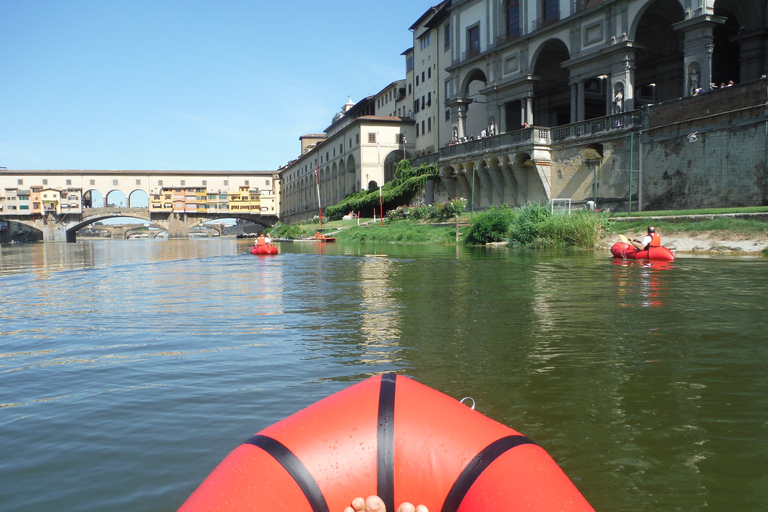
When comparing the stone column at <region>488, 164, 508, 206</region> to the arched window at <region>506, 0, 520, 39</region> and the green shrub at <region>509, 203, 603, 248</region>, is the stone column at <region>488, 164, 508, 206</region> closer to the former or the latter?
the arched window at <region>506, 0, 520, 39</region>

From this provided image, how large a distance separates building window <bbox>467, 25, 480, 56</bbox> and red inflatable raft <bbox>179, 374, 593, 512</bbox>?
4407 cm

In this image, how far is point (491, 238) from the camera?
29641 mm

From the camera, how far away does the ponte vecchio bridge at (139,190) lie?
321ft

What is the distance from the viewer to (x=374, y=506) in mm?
2742

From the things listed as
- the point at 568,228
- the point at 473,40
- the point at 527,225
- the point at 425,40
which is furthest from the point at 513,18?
the point at 568,228

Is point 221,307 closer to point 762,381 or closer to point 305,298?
point 305,298

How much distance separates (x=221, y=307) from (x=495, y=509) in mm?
9034

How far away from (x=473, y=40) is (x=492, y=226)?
2085 cm

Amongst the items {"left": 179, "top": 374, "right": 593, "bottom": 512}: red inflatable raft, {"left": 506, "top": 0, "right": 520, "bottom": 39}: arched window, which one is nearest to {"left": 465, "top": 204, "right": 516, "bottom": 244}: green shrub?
{"left": 506, "top": 0, "right": 520, "bottom": 39}: arched window

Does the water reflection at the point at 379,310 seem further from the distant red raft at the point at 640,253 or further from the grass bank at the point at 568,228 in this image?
the grass bank at the point at 568,228

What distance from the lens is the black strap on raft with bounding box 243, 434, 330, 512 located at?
2744 millimetres

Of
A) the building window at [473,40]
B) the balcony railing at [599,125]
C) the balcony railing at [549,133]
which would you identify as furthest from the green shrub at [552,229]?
the building window at [473,40]

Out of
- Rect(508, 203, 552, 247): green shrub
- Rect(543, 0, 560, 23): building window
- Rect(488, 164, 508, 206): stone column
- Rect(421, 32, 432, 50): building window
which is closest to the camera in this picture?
Rect(508, 203, 552, 247): green shrub

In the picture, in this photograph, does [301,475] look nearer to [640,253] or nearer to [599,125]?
[640,253]
